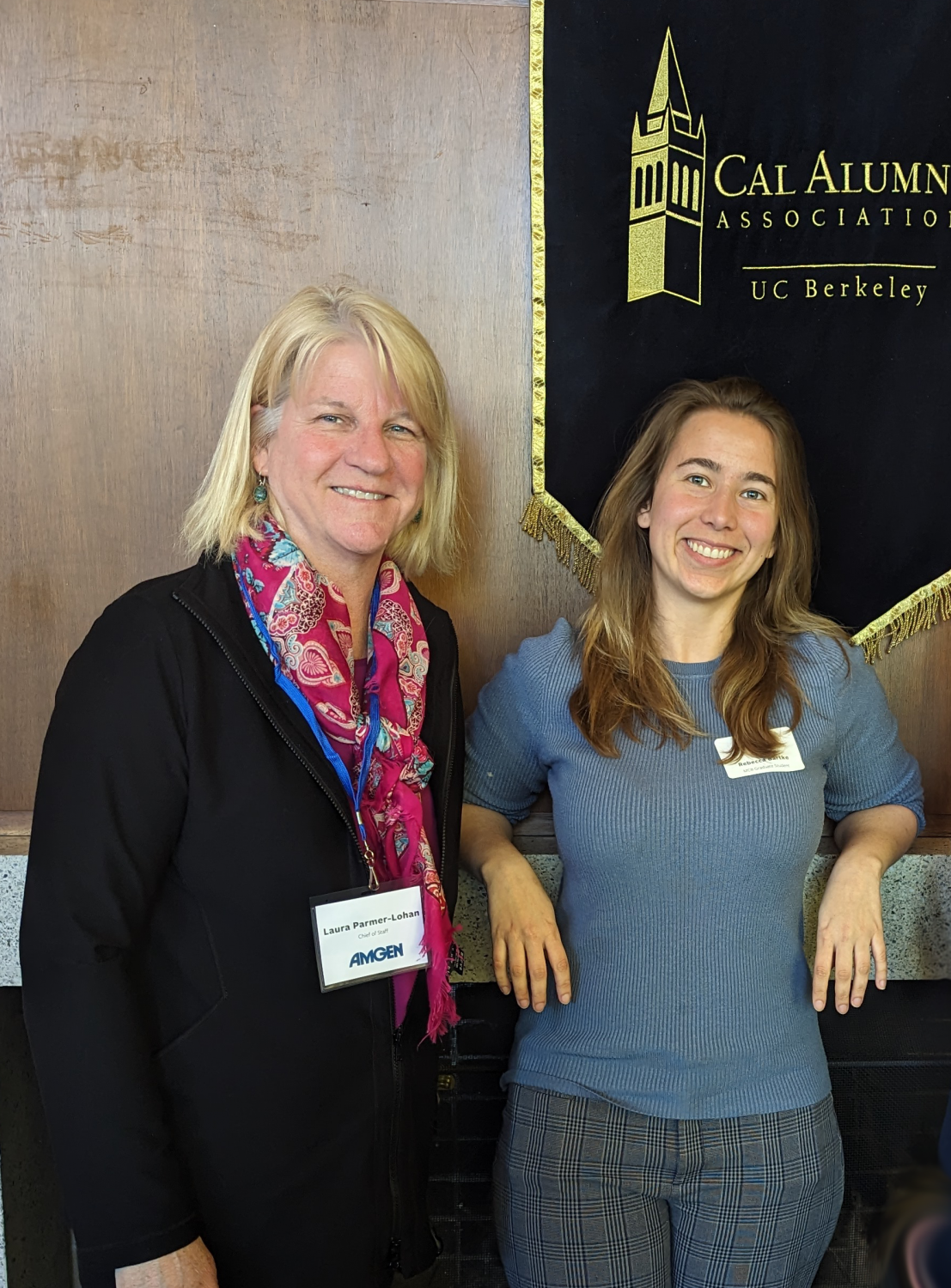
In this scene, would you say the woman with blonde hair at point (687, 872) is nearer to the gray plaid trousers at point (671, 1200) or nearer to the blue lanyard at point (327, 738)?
the gray plaid trousers at point (671, 1200)

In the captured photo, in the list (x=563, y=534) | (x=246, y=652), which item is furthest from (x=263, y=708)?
(x=563, y=534)

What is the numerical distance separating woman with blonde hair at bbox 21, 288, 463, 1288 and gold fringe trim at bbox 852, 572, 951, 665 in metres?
0.91

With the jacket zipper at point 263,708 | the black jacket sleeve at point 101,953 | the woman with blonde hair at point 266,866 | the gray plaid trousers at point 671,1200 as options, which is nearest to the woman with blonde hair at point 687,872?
the gray plaid trousers at point 671,1200

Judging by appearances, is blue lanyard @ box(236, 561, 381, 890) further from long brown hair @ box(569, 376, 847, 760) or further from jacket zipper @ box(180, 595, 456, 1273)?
long brown hair @ box(569, 376, 847, 760)

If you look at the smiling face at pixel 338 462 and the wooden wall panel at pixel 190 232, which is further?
the wooden wall panel at pixel 190 232

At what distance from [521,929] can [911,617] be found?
3.19 feet

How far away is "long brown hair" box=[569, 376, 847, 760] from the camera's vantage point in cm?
151

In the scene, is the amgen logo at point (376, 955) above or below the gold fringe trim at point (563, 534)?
below

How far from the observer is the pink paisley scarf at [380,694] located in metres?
1.25

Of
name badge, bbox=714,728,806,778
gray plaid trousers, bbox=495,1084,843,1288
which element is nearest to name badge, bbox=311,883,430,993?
gray plaid trousers, bbox=495,1084,843,1288

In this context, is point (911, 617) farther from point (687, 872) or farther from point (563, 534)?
point (687, 872)

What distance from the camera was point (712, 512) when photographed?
155 centimetres

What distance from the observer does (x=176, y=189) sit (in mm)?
1765

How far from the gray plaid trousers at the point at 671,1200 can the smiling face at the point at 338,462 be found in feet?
2.70
